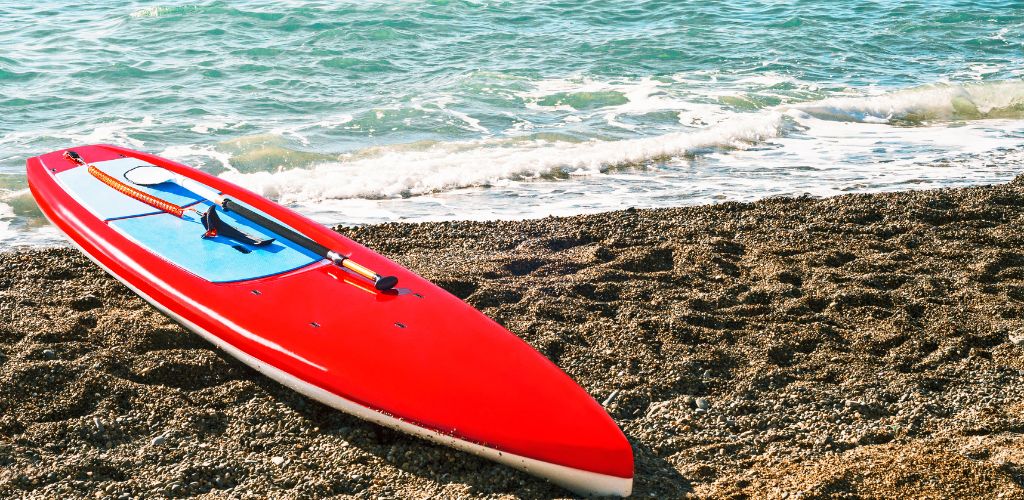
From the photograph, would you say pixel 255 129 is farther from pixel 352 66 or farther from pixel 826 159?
pixel 826 159

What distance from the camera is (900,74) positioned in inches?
406

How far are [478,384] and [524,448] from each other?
1.01 feet

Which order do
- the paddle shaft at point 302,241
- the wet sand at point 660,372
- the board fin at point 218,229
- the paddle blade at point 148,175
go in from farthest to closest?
the paddle blade at point 148,175 < the board fin at point 218,229 < the paddle shaft at point 302,241 < the wet sand at point 660,372

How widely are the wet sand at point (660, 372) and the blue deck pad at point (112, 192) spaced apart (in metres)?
0.35

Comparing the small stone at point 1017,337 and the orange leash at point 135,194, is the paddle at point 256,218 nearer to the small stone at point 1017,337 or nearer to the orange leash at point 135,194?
the orange leash at point 135,194

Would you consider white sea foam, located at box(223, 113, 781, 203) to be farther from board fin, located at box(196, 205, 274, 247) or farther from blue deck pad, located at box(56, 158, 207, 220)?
board fin, located at box(196, 205, 274, 247)

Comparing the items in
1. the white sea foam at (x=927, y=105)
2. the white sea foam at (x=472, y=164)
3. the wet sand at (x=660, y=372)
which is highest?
the wet sand at (x=660, y=372)

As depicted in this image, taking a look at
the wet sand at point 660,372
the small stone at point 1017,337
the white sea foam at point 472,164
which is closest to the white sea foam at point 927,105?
the white sea foam at point 472,164

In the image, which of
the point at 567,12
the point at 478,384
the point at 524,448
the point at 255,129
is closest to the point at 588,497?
the point at 524,448

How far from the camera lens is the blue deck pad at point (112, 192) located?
4211 millimetres

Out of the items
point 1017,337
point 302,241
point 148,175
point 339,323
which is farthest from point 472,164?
point 1017,337

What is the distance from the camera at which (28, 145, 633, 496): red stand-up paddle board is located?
270 centimetres

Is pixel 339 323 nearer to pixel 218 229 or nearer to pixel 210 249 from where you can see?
pixel 210 249

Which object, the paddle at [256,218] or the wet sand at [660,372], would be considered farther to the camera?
the paddle at [256,218]
